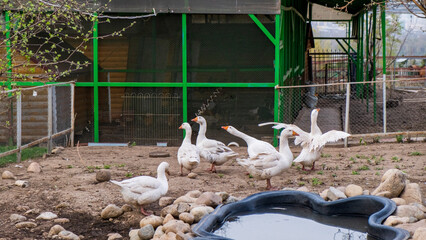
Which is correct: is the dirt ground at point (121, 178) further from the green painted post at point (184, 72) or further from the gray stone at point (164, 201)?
the green painted post at point (184, 72)

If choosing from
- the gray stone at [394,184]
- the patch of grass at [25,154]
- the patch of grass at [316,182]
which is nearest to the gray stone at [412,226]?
the gray stone at [394,184]

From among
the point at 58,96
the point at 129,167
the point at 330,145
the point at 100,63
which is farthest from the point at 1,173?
the point at 330,145

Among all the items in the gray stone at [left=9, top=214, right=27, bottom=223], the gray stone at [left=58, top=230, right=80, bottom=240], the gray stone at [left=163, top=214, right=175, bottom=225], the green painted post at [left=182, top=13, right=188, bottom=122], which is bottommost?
the gray stone at [left=58, top=230, right=80, bottom=240]

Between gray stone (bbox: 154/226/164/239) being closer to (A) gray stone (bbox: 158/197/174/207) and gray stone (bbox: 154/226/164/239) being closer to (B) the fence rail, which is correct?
→ (A) gray stone (bbox: 158/197/174/207)

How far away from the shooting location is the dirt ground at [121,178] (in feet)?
25.8

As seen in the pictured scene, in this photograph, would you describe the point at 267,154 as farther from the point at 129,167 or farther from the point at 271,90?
the point at 271,90

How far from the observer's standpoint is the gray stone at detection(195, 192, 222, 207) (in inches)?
312

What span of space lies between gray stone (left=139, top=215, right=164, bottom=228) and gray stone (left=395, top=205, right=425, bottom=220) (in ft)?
9.61

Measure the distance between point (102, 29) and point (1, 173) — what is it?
16.2ft

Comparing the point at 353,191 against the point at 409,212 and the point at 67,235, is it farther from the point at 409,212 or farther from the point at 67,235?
the point at 67,235

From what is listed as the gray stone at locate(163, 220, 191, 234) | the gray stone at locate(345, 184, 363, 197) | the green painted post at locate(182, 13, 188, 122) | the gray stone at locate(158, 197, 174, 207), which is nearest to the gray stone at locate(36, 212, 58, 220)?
the gray stone at locate(158, 197, 174, 207)

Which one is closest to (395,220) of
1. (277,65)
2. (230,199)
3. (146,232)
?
(230,199)

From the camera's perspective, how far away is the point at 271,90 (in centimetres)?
1369

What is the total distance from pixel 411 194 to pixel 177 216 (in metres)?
3.16
